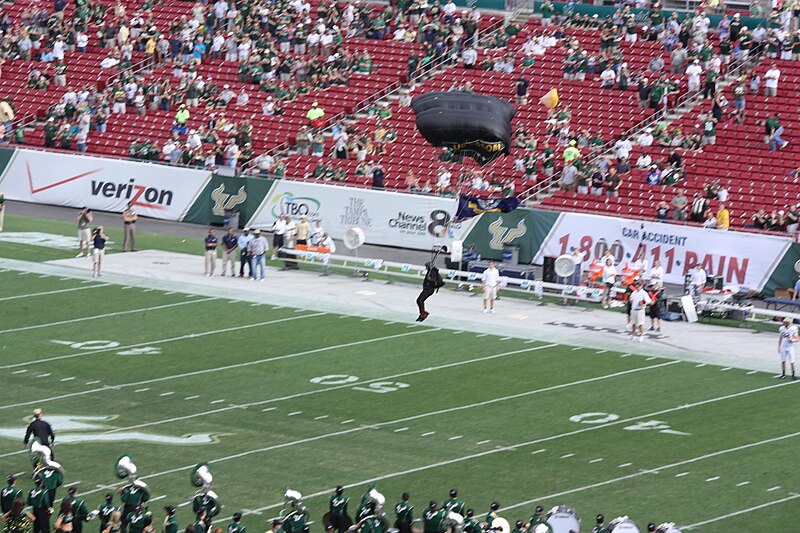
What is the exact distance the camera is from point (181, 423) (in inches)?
1133

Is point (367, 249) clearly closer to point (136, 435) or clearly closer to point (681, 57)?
point (681, 57)

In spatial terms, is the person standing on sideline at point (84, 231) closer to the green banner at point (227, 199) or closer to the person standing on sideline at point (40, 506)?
the green banner at point (227, 199)

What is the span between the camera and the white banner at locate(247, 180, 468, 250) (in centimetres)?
4734

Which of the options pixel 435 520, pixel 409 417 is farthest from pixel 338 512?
pixel 409 417

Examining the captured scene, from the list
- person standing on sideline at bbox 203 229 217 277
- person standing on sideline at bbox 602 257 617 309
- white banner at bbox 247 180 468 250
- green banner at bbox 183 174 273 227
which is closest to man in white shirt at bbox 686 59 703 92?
white banner at bbox 247 180 468 250

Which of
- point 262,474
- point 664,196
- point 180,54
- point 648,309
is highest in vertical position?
point 180,54

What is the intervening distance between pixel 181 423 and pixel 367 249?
760 inches

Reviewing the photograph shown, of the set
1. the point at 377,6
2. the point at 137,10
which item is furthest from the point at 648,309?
the point at 137,10

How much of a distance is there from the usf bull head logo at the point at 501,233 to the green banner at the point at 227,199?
7.54 m

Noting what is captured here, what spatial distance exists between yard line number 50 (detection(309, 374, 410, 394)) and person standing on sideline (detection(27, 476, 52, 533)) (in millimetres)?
9915

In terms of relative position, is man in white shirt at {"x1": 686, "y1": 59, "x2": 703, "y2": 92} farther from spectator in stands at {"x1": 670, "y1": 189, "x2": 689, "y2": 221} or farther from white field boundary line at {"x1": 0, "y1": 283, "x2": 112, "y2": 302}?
white field boundary line at {"x1": 0, "y1": 283, "x2": 112, "y2": 302}

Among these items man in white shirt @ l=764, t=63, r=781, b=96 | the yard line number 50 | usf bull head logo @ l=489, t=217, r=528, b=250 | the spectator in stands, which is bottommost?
the yard line number 50

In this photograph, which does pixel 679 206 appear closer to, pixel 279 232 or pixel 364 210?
pixel 364 210

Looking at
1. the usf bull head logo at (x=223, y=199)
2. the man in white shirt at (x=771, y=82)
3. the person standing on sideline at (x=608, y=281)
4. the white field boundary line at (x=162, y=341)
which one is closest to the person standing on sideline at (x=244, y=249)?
the white field boundary line at (x=162, y=341)
